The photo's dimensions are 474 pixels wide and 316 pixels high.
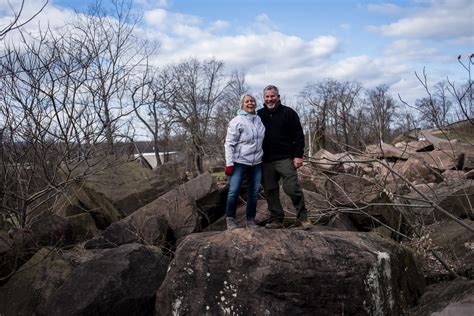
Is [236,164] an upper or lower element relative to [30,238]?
upper

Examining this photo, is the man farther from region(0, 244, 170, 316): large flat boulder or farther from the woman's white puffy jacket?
region(0, 244, 170, 316): large flat boulder

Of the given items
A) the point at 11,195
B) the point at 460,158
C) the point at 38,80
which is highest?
the point at 38,80

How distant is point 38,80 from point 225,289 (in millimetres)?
4070

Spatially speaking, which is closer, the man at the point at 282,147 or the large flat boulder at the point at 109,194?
the man at the point at 282,147

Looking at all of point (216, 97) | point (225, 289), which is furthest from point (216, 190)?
point (216, 97)

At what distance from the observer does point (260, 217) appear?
6.71 metres

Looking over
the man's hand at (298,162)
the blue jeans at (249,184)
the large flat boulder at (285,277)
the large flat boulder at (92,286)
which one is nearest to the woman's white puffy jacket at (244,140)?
the blue jeans at (249,184)

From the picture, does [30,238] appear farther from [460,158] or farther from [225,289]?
[460,158]

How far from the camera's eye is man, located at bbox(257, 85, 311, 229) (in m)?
5.39

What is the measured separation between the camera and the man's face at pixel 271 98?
5383mm

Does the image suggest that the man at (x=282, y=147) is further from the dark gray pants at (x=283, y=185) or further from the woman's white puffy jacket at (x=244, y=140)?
the woman's white puffy jacket at (x=244, y=140)

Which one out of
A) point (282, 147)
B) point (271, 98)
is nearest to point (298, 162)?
point (282, 147)

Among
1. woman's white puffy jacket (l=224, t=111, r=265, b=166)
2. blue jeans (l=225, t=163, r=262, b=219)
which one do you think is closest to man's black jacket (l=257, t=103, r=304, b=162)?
woman's white puffy jacket (l=224, t=111, r=265, b=166)

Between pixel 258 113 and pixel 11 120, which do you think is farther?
pixel 11 120
